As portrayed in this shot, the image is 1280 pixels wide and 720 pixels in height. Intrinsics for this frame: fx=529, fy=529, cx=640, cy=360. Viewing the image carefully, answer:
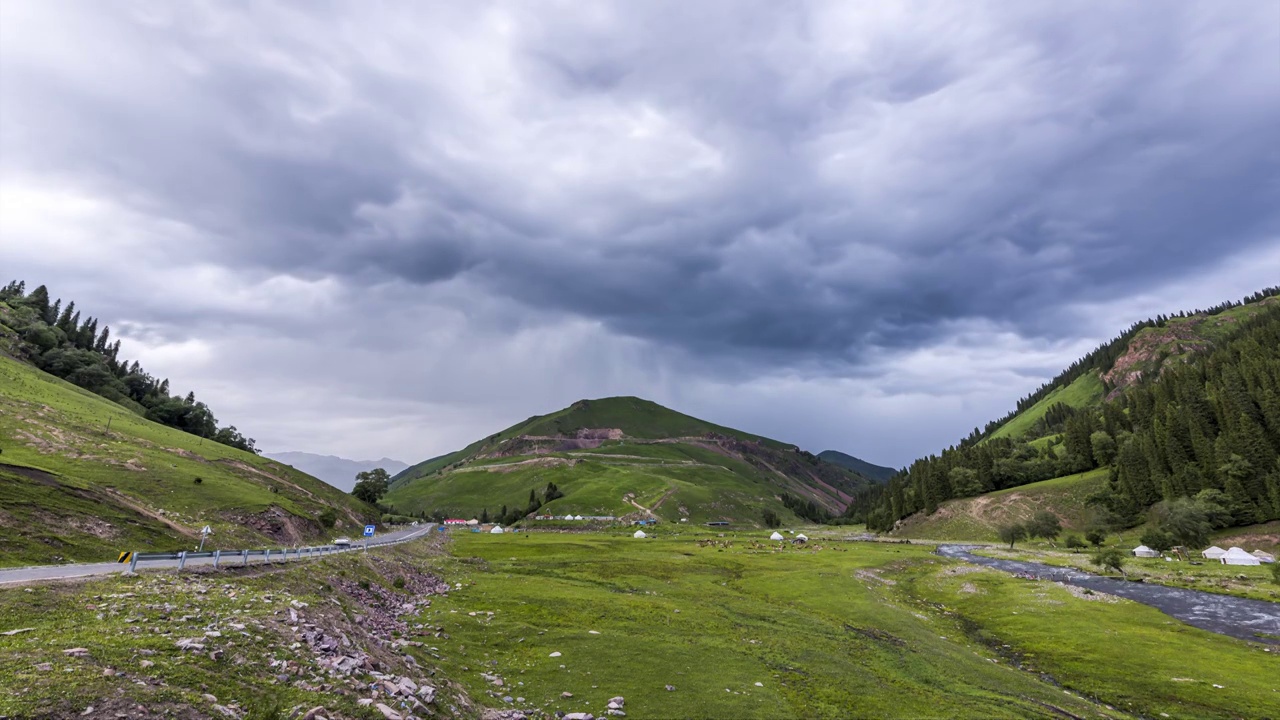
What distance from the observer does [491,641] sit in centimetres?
3225

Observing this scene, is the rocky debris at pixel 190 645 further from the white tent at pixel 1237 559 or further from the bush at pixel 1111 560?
the white tent at pixel 1237 559

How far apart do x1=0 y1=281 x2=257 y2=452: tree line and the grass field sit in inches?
8934

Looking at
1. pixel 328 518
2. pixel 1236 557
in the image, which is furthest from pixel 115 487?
pixel 1236 557

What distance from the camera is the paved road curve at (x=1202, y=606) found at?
46.7 meters

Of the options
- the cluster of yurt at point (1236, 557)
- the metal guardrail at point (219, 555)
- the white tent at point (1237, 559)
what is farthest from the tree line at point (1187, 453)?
the metal guardrail at point (219, 555)

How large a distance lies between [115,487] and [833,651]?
80.0 m

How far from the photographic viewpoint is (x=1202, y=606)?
55.6 meters

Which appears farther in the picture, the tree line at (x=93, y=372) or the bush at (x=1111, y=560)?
the tree line at (x=93, y=372)

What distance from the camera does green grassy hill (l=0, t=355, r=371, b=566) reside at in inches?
1693

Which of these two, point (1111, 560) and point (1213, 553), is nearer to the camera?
point (1111, 560)

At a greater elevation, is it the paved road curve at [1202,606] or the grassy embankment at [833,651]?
the paved road curve at [1202,606]

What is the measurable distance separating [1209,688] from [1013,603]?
83.8 feet

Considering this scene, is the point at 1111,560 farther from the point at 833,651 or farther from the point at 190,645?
the point at 190,645

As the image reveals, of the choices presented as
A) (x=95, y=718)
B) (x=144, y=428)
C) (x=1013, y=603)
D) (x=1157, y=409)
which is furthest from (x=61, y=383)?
(x=1157, y=409)
